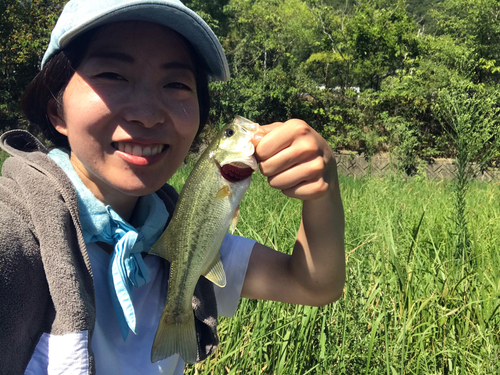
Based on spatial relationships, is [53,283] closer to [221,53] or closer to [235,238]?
[235,238]

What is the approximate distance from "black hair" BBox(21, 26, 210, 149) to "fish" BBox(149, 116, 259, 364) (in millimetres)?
379

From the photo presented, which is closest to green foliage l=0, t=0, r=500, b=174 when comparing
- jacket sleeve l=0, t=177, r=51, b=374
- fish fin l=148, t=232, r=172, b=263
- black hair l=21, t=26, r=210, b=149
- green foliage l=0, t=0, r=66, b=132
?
green foliage l=0, t=0, r=66, b=132

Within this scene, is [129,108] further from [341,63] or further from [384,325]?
[341,63]

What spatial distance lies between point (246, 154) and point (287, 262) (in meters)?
0.59

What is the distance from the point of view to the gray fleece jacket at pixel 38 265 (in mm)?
883

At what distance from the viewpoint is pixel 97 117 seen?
3.42 ft

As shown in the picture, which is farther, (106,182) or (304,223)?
(304,223)

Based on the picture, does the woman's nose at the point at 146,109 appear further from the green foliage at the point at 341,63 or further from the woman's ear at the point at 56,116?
the green foliage at the point at 341,63

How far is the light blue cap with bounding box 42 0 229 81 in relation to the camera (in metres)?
1.02

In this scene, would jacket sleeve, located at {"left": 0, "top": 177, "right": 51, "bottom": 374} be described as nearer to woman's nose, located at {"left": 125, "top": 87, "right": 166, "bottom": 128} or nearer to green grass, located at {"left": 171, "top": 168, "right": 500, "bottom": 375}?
woman's nose, located at {"left": 125, "top": 87, "right": 166, "bottom": 128}

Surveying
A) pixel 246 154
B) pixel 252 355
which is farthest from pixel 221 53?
pixel 252 355

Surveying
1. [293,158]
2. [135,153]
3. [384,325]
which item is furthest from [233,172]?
[384,325]

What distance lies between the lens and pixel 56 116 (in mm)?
1253

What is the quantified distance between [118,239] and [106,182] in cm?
18
